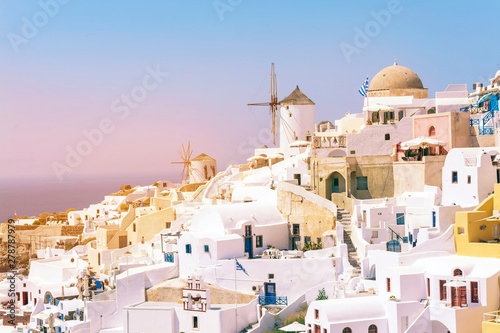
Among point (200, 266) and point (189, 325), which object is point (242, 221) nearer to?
point (200, 266)

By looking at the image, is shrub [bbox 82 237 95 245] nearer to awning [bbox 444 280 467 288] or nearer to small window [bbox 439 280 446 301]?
small window [bbox 439 280 446 301]

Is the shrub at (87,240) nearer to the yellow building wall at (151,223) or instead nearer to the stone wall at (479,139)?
the yellow building wall at (151,223)

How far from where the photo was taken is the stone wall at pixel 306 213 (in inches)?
1153

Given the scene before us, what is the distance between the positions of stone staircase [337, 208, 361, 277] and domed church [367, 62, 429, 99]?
36.9 ft

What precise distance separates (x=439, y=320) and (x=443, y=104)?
1602cm

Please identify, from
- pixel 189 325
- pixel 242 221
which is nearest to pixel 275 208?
pixel 242 221

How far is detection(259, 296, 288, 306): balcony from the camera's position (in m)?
26.2

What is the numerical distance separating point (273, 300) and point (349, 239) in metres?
4.06

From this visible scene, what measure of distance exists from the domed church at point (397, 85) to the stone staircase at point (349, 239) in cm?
1126

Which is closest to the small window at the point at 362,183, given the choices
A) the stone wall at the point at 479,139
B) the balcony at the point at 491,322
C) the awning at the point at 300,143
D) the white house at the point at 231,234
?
the white house at the point at 231,234

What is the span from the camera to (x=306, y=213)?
29.7 metres

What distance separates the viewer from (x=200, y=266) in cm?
→ 2719

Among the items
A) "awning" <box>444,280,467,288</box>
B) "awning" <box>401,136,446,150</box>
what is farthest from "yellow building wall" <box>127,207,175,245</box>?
"awning" <box>444,280,467,288</box>

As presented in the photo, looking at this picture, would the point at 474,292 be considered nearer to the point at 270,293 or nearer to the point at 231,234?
the point at 270,293
